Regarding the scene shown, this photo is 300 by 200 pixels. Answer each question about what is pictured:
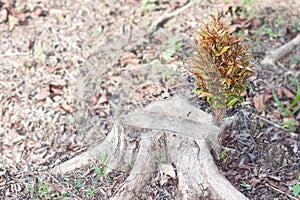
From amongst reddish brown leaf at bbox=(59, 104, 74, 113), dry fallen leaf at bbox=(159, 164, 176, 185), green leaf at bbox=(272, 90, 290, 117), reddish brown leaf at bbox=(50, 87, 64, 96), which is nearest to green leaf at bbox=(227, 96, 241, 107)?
dry fallen leaf at bbox=(159, 164, 176, 185)

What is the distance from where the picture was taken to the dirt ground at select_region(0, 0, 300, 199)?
11.4 feet

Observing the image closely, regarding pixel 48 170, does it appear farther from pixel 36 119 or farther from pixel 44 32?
pixel 44 32

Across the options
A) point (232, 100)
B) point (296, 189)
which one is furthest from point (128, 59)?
point (296, 189)

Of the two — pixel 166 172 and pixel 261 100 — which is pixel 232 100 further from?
pixel 261 100

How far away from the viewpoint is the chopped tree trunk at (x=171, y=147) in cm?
313

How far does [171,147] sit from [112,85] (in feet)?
2.99

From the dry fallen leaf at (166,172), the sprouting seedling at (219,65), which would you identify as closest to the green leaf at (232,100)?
the sprouting seedling at (219,65)

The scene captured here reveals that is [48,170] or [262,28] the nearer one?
[48,170]

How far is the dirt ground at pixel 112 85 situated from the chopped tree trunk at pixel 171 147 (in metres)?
0.10

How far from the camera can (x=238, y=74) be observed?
3113 millimetres

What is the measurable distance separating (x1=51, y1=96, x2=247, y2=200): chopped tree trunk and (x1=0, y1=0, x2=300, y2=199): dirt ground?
0.33ft

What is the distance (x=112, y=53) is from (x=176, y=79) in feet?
3.04

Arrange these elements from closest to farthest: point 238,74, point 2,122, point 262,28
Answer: point 238,74 → point 2,122 → point 262,28

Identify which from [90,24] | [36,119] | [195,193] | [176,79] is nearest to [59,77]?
[36,119]
